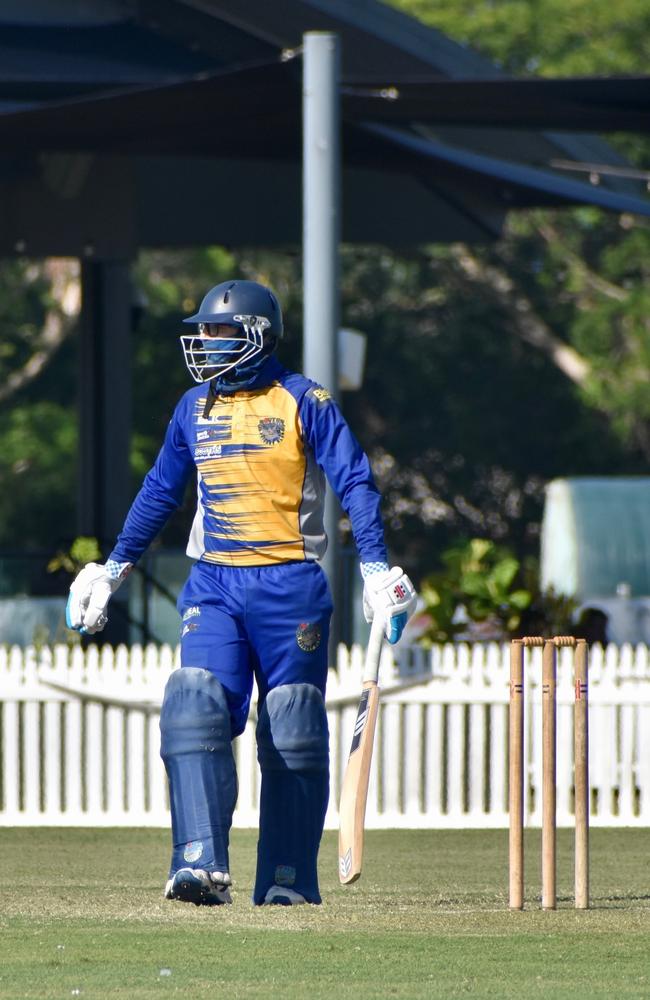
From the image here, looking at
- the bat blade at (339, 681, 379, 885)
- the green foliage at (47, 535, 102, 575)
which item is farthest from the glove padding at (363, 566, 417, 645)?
the green foliage at (47, 535, 102, 575)

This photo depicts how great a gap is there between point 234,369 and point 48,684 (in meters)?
4.68

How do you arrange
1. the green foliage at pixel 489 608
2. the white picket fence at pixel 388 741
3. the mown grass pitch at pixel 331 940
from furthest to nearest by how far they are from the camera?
the green foliage at pixel 489 608, the white picket fence at pixel 388 741, the mown grass pitch at pixel 331 940

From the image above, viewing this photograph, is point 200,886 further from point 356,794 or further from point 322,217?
point 322,217

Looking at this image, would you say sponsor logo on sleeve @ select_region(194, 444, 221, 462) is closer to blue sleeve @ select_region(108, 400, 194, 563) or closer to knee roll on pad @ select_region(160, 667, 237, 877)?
blue sleeve @ select_region(108, 400, 194, 563)

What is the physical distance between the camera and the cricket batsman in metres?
6.77

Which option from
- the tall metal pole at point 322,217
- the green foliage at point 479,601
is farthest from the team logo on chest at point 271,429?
the green foliage at point 479,601

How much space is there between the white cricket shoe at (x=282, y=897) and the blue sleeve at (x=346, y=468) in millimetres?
1110

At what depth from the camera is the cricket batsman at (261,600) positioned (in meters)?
6.77

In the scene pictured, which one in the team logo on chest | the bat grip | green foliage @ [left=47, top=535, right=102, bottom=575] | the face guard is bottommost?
the bat grip

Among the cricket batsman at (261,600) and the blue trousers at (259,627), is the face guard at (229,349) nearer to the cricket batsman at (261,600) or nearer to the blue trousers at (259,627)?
the cricket batsman at (261,600)

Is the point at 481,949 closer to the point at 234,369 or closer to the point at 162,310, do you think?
the point at 234,369

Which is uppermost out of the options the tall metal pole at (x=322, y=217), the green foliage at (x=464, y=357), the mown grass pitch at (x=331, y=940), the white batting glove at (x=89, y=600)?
the green foliage at (x=464, y=357)

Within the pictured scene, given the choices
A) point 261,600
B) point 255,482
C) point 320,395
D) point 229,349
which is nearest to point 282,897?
point 261,600

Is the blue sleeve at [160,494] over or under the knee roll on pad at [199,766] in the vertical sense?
over
